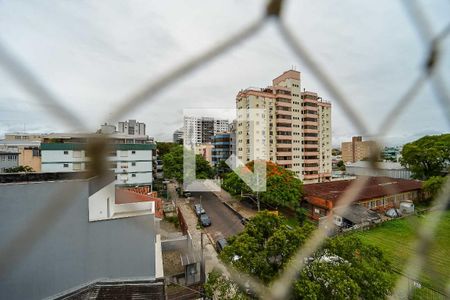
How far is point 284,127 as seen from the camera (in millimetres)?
13227

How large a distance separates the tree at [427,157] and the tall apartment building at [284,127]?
421 centimetres

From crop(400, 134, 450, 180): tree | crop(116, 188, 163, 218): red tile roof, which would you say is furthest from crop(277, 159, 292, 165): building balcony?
crop(116, 188, 163, 218): red tile roof

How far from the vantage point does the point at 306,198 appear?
8.15 meters

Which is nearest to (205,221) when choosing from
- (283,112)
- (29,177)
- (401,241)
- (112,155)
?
(401,241)

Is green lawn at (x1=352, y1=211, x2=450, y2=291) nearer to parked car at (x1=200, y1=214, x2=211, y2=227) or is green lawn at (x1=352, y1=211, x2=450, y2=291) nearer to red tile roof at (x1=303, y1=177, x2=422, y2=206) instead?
red tile roof at (x1=303, y1=177, x2=422, y2=206)

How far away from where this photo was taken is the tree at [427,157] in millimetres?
11016

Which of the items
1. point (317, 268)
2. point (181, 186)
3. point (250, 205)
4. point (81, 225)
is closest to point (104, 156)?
point (317, 268)

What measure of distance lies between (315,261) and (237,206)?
24.2 ft

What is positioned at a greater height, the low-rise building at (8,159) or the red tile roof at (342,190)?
the low-rise building at (8,159)

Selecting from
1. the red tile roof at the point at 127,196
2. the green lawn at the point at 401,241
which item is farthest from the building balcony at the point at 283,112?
the red tile roof at the point at 127,196

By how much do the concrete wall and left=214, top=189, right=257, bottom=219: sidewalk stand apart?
475 centimetres

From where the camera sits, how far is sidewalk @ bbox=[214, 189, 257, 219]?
8.85 meters

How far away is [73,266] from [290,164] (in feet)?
37.4

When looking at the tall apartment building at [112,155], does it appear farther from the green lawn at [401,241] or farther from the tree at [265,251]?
the green lawn at [401,241]
